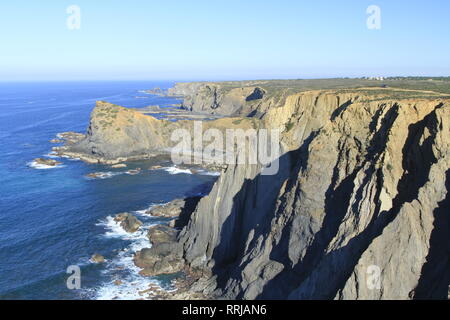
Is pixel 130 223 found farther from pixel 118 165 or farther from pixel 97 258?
pixel 118 165

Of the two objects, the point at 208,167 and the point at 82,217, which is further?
the point at 208,167

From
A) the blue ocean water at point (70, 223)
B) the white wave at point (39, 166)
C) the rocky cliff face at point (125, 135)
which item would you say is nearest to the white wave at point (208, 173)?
the blue ocean water at point (70, 223)

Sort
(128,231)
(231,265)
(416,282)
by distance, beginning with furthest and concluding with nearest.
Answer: (128,231) → (231,265) → (416,282)

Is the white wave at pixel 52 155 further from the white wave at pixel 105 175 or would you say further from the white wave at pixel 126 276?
the white wave at pixel 126 276

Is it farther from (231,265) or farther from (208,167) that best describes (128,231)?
(208,167)

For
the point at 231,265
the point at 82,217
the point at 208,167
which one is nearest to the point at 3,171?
the point at 82,217

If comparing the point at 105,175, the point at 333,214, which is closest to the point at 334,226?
the point at 333,214

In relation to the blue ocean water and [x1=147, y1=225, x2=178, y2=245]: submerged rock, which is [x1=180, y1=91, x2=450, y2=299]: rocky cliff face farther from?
the blue ocean water
